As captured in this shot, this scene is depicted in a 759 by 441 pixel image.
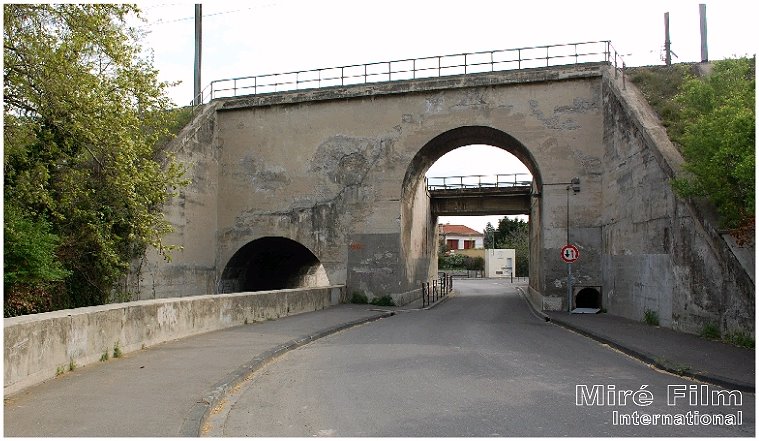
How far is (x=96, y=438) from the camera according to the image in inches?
208

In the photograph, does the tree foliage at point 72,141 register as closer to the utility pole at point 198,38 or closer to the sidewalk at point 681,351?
the sidewalk at point 681,351

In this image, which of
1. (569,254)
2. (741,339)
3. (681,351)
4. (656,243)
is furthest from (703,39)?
(681,351)

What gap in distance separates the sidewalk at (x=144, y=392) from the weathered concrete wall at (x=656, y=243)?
28.2 ft

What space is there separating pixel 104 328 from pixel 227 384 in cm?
283

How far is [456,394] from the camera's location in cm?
729

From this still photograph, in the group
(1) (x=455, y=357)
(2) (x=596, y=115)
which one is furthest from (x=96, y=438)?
(2) (x=596, y=115)

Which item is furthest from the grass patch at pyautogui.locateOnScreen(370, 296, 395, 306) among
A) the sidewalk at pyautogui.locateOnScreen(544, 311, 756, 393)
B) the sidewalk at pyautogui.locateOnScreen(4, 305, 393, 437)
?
the sidewalk at pyautogui.locateOnScreen(4, 305, 393, 437)

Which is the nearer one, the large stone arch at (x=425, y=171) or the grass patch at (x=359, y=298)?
the large stone arch at (x=425, y=171)

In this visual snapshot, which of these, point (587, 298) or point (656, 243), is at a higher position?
point (656, 243)

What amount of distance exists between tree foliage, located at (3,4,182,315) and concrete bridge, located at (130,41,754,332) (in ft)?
22.7

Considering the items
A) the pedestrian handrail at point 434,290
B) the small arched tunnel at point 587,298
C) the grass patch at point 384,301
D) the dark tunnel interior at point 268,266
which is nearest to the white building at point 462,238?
the pedestrian handrail at point 434,290

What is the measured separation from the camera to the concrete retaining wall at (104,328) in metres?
7.14

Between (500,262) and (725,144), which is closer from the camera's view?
(725,144)

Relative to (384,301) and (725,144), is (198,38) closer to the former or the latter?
(384,301)
